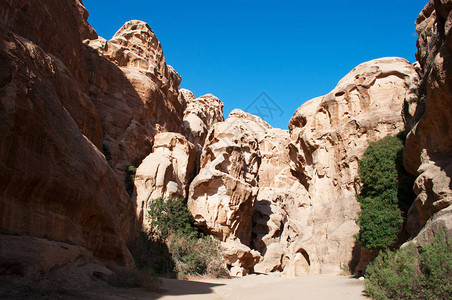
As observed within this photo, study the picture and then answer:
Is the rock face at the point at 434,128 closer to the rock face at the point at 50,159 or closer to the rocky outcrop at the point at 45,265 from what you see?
the rocky outcrop at the point at 45,265

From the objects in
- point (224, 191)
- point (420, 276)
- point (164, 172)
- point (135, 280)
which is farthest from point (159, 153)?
point (420, 276)

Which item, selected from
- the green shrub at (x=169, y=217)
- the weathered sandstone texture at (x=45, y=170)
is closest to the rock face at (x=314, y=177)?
the green shrub at (x=169, y=217)

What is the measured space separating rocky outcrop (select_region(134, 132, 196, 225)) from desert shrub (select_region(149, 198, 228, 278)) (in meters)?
0.77

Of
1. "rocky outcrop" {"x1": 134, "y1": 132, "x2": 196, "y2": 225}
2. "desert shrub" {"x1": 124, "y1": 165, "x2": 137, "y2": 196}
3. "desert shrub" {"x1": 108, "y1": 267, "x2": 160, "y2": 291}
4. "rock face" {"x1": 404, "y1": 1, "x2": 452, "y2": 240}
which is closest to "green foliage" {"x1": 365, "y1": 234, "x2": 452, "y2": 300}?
"rock face" {"x1": 404, "y1": 1, "x2": 452, "y2": 240}

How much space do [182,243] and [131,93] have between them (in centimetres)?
1464

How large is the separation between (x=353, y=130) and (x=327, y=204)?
6.36 m

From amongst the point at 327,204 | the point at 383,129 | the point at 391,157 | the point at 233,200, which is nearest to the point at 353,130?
the point at 383,129

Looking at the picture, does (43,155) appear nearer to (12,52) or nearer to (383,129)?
(12,52)

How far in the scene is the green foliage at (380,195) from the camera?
16.9 metres

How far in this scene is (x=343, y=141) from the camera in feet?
90.2

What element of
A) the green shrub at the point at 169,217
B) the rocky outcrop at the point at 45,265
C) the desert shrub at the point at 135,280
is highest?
the green shrub at the point at 169,217

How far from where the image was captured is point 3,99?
24.2 ft

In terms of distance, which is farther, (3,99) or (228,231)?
(228,231)

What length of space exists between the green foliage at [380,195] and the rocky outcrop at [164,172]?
43.9ft
